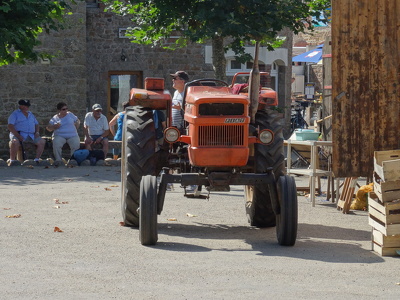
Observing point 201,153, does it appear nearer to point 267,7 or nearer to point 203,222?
point 203,222

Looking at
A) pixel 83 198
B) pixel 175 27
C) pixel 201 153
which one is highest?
pixel 175 27

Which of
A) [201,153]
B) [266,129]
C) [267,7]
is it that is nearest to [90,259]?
[201,153]

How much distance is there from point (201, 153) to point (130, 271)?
2033mm

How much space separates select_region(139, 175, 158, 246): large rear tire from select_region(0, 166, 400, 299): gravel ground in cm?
14

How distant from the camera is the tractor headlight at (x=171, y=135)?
9727 mm

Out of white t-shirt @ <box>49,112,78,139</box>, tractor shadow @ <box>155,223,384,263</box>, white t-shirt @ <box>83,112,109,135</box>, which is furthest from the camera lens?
white t-shirt @ <box>83,112,109,135</box>

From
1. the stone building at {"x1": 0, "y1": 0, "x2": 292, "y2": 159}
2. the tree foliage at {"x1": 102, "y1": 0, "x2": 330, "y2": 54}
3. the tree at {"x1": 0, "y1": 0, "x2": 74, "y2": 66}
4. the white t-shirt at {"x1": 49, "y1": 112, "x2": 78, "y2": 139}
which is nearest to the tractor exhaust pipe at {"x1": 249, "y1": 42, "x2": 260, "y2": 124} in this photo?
the tree foliage at {"x1": 102, "y1": 0, "x2": 330, "y2": 54}

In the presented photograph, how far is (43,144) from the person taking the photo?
21734 millimetres

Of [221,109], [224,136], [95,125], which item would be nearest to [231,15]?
[95,125]

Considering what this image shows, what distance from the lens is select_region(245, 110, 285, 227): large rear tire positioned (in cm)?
984

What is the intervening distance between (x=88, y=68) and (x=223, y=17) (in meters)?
9.62

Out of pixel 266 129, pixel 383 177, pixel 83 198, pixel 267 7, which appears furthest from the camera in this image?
pixel 267 7

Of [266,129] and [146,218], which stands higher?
[266,129]

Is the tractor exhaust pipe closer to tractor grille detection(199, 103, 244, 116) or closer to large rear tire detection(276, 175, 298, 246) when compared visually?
tractor grille detection(199, 103, 244, 116)
